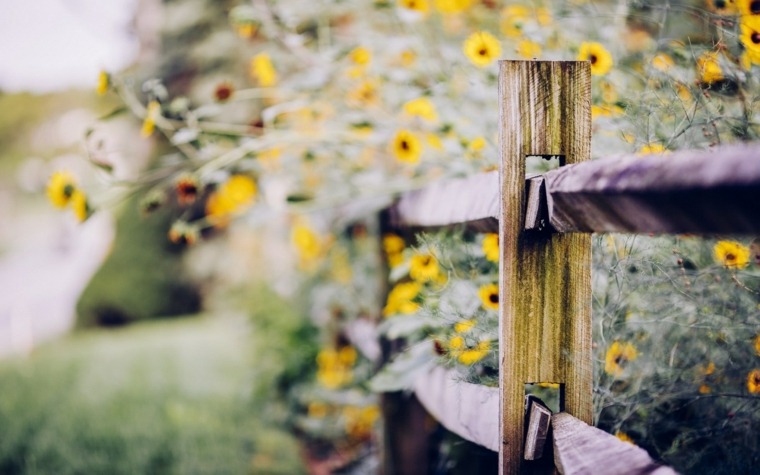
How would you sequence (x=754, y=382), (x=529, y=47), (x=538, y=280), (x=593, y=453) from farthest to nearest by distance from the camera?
(x=529, y=47) → (x=754, y=382) → (x=538, y=280) → (x=593, y=453)

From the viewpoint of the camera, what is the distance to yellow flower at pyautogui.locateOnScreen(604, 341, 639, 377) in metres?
1.12

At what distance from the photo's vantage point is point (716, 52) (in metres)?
1.07

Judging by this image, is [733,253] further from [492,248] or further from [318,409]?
[318,409]

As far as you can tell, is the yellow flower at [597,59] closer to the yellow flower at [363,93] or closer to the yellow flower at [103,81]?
the yellow flower at [363,93]

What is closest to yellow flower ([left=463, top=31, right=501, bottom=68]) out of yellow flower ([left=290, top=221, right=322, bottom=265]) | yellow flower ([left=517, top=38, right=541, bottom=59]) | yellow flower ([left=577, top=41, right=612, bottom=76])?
yellow flower ([left=517, top=38, right=541, bottom=59])

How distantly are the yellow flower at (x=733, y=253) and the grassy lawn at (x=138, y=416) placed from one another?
6.40ft

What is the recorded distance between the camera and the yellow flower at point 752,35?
1.06m

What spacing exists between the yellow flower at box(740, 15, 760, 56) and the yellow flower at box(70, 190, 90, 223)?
5.43 ft

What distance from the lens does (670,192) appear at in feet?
1.86

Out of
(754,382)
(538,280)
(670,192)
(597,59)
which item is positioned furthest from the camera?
(597,59)

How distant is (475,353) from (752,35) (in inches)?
29.7

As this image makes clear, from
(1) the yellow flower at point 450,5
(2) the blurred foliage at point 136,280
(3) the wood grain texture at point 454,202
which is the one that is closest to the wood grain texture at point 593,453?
(3) the wood grain texture at point 454,202

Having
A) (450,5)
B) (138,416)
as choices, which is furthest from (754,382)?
(138,416)

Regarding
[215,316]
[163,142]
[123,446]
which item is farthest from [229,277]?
[123,446]
